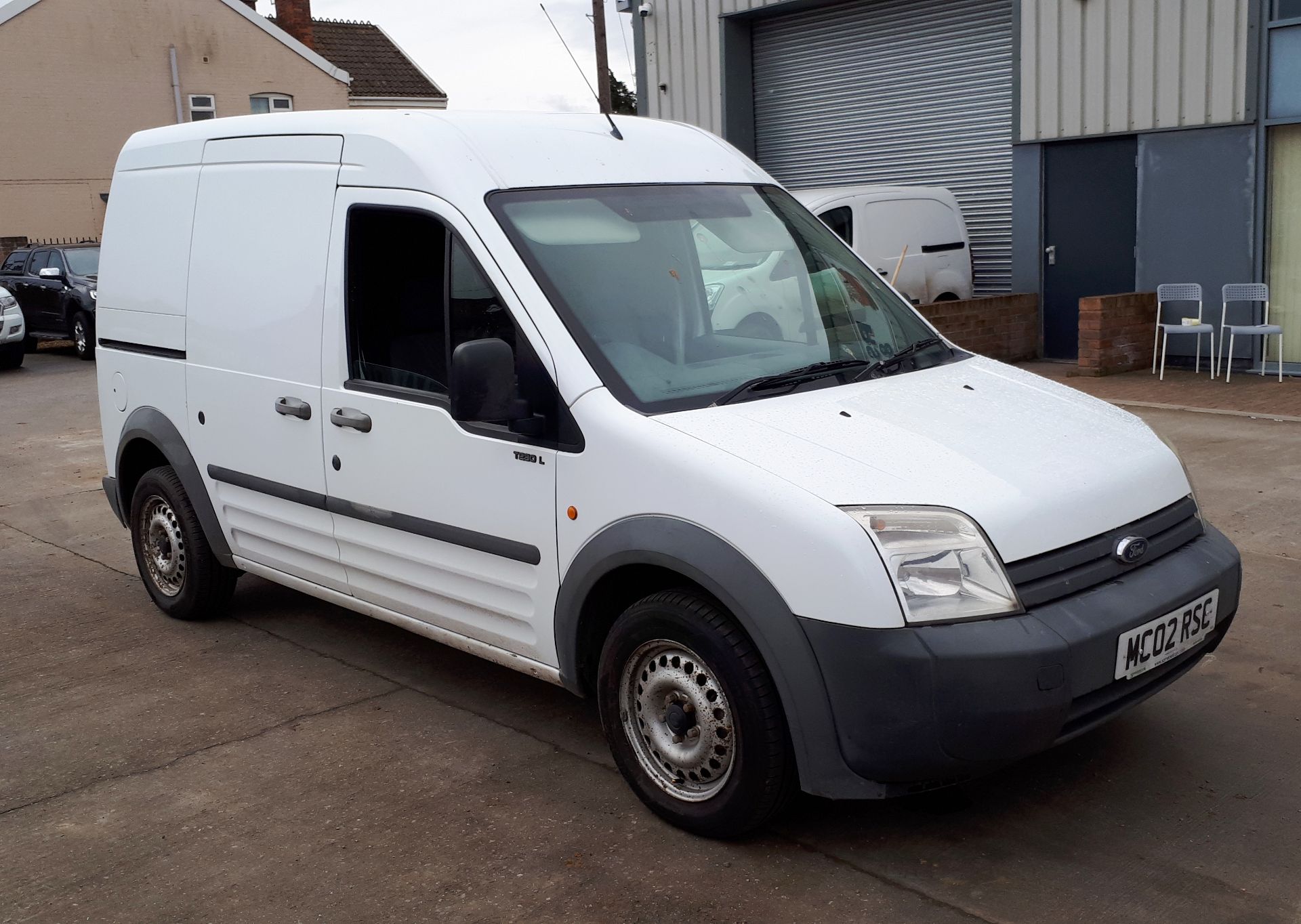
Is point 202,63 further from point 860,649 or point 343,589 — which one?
point 860,649

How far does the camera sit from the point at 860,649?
10.6 feet

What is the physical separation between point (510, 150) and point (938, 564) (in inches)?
80.4

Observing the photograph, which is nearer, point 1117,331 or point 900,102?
point 1117,331

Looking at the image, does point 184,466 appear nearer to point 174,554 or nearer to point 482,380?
point 174,554

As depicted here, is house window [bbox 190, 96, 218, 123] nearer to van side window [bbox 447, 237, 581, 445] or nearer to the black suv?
the black suv

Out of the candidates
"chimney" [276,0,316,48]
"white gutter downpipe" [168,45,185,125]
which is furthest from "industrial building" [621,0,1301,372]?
"chimney" [276,0,316,48]

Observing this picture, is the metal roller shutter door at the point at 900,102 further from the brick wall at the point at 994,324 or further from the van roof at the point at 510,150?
the van roof at the point at 510,150

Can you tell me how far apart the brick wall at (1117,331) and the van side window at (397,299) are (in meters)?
9.16

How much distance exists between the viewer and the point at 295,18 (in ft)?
120

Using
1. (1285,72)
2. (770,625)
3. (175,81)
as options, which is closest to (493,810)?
(770,625)

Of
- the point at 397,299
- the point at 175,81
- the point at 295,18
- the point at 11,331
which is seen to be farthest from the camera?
the point at 295,18

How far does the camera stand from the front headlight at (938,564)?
3.26m

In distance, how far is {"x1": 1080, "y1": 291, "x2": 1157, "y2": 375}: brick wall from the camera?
1235 cm

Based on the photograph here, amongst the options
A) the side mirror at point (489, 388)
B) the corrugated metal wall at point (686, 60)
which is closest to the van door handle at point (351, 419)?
the side mirror at point (489, 388)
